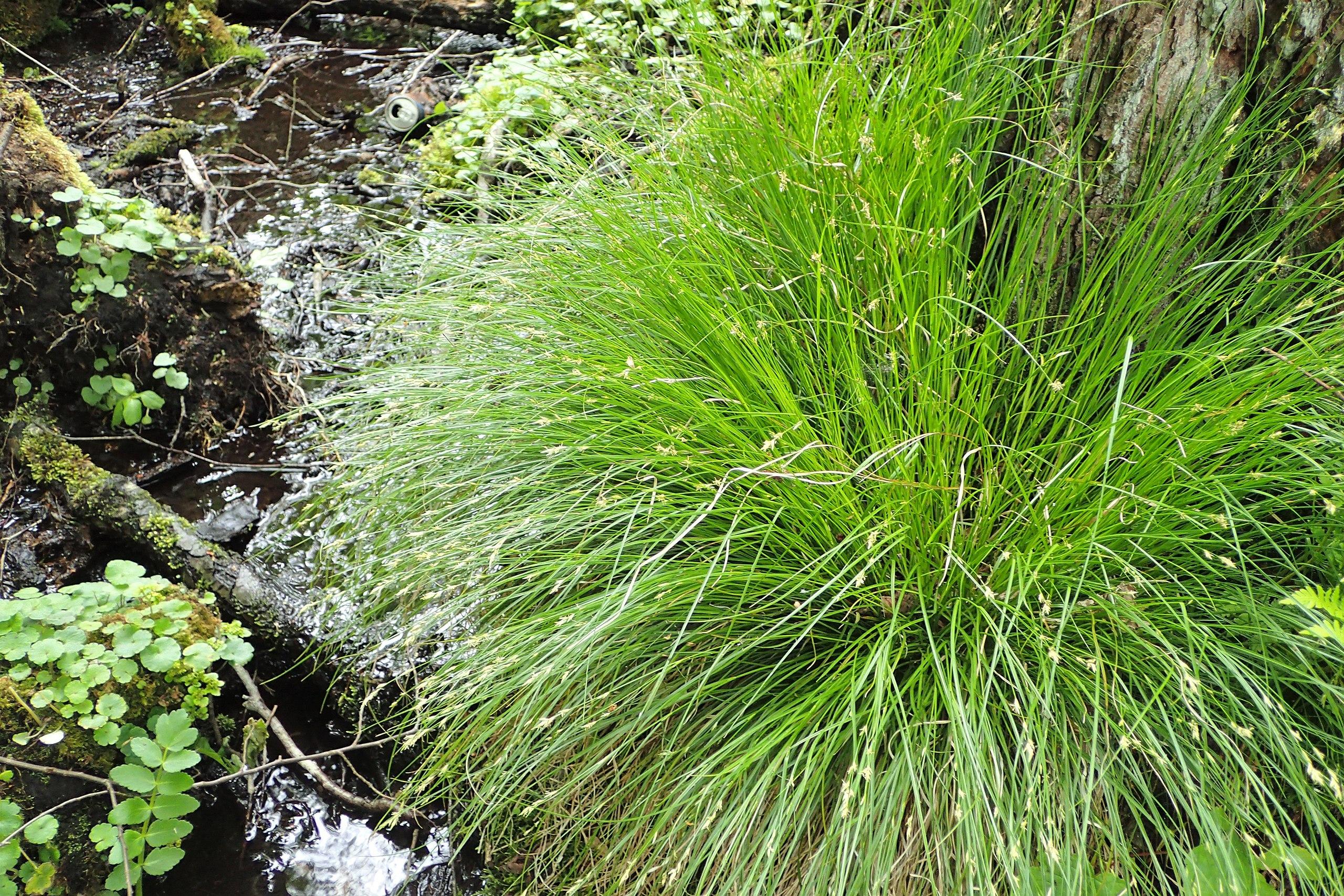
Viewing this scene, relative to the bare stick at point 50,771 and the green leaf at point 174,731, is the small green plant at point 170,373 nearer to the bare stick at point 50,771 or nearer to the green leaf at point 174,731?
the bare stick at point 50,771

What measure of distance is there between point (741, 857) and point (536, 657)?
52cm

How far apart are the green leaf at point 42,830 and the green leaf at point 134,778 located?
14 centimetres

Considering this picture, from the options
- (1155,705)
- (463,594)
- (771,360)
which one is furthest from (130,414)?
(1155,705)

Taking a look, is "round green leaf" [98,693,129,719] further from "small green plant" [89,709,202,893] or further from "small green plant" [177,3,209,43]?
"small green plant" [177,3,209,43]

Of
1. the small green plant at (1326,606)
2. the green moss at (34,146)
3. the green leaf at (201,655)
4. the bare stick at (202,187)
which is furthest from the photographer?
the bare stick at (202,187)

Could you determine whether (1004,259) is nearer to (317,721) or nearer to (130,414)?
(317,721)

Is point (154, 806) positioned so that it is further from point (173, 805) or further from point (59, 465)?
point (59, 465)

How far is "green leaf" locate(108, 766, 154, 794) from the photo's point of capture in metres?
1.81

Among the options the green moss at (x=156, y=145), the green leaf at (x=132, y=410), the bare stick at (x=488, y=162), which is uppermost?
the bare stick at (x=488, y=162)

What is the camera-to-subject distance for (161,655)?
197 cm

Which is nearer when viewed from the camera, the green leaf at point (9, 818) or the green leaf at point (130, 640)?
the green leaf at point (9, 818)

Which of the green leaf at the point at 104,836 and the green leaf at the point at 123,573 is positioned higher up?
the green leaf at the point at 123,573

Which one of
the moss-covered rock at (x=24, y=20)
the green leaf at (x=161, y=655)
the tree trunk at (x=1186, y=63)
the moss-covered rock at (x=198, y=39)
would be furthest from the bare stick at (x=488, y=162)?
the moss-covered rock at (x=24, y=20)

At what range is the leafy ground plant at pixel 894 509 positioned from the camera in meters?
1.48
